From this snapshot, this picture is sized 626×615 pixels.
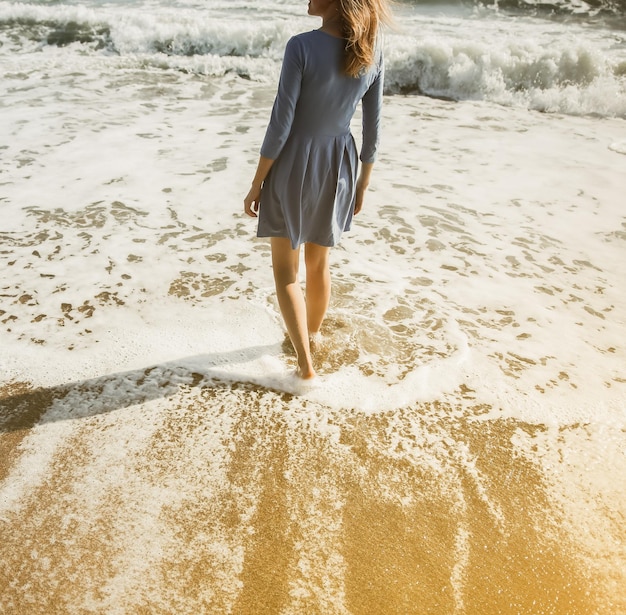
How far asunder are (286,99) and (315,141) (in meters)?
0.24

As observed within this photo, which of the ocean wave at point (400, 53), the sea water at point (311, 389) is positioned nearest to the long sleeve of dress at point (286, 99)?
the sea water at point (311, 389)

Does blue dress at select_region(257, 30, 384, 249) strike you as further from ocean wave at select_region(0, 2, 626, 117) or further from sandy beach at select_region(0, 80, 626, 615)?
ocean wave at select_region(0, 2, 626, 117)

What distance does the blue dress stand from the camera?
2059 mm

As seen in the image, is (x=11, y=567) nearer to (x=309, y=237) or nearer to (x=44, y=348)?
(x=44, y=348)

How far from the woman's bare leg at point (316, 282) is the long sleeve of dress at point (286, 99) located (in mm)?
571

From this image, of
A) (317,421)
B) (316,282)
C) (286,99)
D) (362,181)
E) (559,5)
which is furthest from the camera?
(559,5)

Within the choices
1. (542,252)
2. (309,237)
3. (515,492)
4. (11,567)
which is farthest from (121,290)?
(542,252)

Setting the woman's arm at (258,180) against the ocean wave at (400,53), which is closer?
the woman's arm at (258,180)

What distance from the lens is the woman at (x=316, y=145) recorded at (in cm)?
204

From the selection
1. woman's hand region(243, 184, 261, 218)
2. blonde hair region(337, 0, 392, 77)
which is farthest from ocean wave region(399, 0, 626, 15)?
woman's hand region(243, 184, 261, 218)

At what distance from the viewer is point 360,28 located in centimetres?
199

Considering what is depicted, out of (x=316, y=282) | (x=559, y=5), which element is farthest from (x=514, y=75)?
(x=316, y=282)

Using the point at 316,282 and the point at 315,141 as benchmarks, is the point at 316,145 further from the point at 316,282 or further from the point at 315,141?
the point at 316,282

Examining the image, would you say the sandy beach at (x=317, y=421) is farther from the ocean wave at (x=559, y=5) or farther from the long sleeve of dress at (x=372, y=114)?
the ocean wave at (x=559, y=5)
